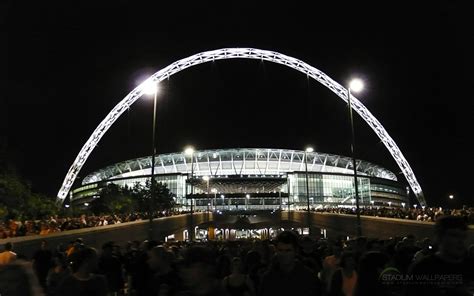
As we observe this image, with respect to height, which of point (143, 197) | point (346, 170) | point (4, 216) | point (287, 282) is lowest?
point (287, 282)

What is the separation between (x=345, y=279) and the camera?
7.07 metres

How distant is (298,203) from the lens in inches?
5012

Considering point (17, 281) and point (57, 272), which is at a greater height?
point (17, 281)

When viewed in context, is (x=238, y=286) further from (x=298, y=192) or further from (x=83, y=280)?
(x=298, y=192)

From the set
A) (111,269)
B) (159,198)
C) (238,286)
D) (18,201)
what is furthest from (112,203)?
(238,286)

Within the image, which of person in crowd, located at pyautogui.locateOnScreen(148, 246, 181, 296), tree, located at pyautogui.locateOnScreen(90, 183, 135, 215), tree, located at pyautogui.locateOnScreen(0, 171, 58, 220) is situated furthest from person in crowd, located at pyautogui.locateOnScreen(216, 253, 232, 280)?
tree, located at pyautogui.locateOnScreen(90, 183, 135, 215)

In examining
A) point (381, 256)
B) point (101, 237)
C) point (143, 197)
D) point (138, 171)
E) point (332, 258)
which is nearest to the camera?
point (381, 256)

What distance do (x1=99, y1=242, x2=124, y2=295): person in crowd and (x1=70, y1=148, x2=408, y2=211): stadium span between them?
107m

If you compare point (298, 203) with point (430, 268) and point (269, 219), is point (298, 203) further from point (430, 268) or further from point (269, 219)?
point (430, 268)

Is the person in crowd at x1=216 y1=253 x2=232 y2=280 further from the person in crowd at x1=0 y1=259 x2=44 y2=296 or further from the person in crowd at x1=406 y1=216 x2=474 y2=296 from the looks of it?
the person in crowd at x1=406 y1=216 x2=474 y2=296

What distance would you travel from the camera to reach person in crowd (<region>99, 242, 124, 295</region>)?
1041cm

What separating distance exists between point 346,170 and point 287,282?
156 m

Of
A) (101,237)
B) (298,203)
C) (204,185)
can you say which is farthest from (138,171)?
(101,237)

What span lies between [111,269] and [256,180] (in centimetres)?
11112
